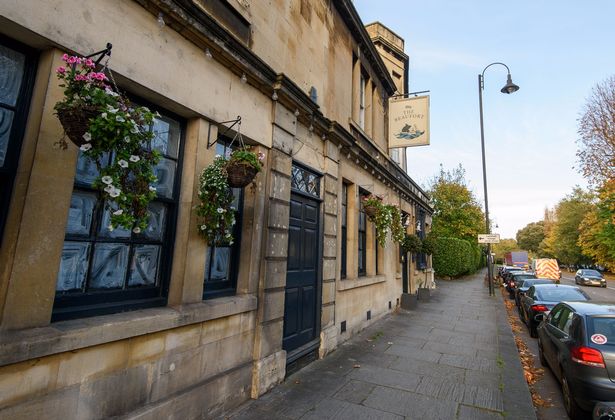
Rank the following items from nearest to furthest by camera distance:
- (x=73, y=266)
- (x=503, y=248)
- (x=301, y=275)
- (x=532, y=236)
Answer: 1. (x=73, y=266)
2. (x=301, y=275)
3. (x=532, y=236)
4. (x=503, y=248)

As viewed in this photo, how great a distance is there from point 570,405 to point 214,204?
545 cm

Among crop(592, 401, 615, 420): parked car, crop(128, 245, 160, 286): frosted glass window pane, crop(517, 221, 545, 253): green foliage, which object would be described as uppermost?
crop(517, 221, 545, 253): green foliage

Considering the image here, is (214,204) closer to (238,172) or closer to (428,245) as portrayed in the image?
(238,172)

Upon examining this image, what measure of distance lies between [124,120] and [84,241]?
1.29m

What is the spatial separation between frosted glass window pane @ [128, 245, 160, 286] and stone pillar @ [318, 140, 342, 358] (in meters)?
3.66

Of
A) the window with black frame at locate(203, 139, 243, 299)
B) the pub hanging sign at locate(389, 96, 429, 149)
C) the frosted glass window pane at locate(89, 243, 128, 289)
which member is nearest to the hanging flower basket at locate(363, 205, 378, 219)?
the pub hanging sign at locate(389, 96, 429, 149)

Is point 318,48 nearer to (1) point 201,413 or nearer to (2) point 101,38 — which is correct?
(2) point 101,38

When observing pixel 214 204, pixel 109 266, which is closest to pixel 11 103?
pixel 109 266

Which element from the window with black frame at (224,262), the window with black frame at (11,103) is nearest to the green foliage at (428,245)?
the window with black frame at (224,262)

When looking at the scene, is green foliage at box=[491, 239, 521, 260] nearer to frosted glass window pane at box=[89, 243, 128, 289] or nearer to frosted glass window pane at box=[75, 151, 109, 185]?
frosted glass window pane at box=[89, 243, 128, 289]

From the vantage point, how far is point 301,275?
240 inches

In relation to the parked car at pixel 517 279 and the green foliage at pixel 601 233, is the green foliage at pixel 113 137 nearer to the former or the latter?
the parked car at pixel 517 279

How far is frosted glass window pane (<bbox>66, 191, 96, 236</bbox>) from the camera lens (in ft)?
9.73

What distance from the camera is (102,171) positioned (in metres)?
2.61
